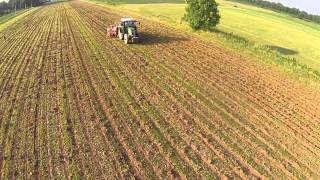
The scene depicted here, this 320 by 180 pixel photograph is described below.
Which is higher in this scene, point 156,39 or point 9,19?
point 9,19

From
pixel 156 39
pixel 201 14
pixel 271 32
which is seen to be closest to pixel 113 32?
pixel 156 39

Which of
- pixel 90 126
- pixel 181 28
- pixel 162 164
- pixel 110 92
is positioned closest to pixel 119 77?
pixel 110 92

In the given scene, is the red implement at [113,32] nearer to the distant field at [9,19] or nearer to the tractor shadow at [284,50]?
the tractor shadow at [284,50]

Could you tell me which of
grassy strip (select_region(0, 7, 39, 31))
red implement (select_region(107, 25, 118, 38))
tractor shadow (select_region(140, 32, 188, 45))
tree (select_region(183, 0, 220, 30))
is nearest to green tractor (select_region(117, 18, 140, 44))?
tractor shadow (select_region(140, 32, 188, 45))

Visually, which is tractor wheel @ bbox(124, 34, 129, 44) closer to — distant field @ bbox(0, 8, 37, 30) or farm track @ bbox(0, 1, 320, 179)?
farm track @ bbox(0, 1, 320, 179)

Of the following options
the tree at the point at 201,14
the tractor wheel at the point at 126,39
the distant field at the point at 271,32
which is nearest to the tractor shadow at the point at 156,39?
the tractor wheel at the point at 126,39

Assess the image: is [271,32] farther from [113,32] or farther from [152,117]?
[152,117]

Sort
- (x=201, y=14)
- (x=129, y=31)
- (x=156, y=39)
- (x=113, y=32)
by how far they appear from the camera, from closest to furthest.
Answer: (x=129, y=31) → (x=156, y=39) → (x=113, y=32) → (x=201, y=14)
